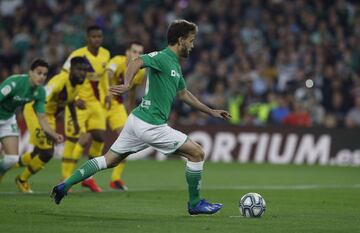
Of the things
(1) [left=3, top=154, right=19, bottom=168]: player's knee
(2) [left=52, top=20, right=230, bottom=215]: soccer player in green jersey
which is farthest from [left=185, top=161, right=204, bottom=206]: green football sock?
(1) [left=3, top=154, right=19, bottom=168]: player's knee

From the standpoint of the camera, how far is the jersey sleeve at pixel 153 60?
1163 centimetres

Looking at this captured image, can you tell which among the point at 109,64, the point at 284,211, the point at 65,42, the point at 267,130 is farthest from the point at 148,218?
the point at 65,42

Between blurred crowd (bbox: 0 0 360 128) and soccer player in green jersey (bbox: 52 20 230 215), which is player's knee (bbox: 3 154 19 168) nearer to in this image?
soccer player in green jersey (bbox: 52 20 230 215)

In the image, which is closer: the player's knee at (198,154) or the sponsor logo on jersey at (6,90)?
the player's knee at (198,154)

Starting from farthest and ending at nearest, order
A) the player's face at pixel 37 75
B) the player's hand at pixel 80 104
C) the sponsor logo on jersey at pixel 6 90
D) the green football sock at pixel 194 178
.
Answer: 1. the player's hand at pixel 80 104
2. the player's face at pixel 37 75
3. the sponsor logo on jersey at pixel 6 90
4. the green football sock at pixel 194 178

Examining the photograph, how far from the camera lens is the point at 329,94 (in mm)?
27141

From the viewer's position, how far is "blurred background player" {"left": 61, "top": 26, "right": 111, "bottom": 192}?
54.5 ft

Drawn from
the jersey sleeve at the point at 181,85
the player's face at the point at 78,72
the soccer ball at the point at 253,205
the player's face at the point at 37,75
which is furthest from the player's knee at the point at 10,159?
the soccer ball at the point at 253,205

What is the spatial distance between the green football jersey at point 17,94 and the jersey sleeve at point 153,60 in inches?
133

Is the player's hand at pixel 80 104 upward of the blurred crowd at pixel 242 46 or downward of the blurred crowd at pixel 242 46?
upward

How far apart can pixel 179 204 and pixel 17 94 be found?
308 cm

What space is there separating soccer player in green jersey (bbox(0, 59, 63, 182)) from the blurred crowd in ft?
41.2

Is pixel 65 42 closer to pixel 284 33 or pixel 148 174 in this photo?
pixel 284 33

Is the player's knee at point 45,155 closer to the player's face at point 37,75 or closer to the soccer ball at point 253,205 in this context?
the player's face at point 37,75
